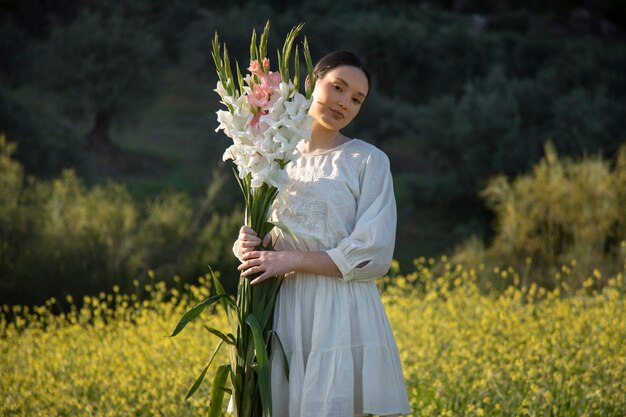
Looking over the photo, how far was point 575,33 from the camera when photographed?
25812 mm

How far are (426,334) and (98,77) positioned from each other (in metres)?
14.0

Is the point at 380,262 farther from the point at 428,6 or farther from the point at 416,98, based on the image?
the point at 428,6

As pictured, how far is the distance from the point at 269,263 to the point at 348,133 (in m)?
14.1

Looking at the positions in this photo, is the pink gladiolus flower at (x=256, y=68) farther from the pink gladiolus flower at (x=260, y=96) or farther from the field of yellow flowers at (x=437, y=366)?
the field of yellow flowers at (x=437, y=366)

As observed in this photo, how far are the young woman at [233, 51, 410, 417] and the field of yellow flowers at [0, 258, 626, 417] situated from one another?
118cm

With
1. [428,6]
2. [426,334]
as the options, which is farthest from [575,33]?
[426,334]

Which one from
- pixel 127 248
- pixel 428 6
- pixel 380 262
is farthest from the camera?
pixel 428 6

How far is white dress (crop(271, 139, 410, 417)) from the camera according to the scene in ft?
9.63

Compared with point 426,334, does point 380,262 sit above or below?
above

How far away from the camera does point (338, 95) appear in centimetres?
311

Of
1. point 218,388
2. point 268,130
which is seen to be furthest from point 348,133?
point 268,130

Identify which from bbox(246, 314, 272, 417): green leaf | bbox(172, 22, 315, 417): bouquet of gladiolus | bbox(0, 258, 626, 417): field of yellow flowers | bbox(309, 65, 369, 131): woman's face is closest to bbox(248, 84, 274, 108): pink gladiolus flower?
bbox(172, 22, 315, 417): bouquet of gladiolus

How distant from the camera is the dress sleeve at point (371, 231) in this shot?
294 centimetres

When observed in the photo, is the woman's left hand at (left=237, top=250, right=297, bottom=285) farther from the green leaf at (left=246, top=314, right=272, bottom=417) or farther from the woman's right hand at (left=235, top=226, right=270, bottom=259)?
the green leaf at (left=246, top=314, right=272, bottom=417)
